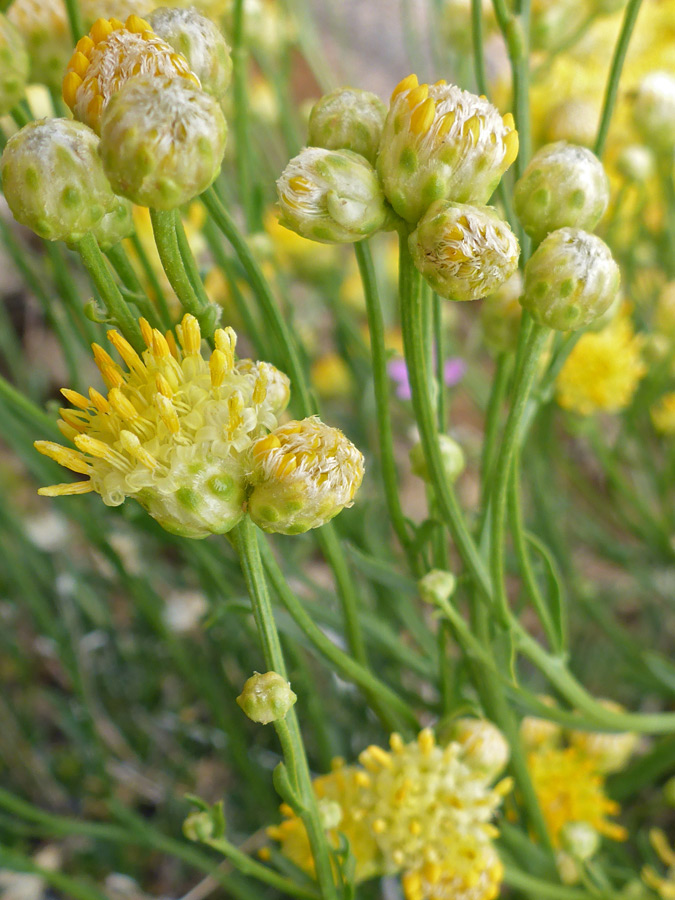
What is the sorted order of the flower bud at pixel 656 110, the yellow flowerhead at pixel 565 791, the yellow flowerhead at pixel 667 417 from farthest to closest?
the yellow flowerhead at pixel 667 417 < the flower bud at pixel 656 110 < the yellow flowerhead at pixel 565 791

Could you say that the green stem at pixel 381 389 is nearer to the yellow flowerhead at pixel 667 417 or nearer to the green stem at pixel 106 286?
the green stem at pixel 106 286

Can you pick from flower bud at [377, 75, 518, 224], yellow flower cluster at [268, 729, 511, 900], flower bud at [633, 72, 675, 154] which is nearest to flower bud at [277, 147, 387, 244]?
flower bud at [377, 75, 518, 224]

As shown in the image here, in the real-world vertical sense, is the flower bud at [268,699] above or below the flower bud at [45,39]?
below

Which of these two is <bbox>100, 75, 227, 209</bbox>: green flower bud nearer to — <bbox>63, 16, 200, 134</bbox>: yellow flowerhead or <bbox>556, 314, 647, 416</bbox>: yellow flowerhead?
<bbox>63, 16, 200, 134</bbox>: yellow flowerhead

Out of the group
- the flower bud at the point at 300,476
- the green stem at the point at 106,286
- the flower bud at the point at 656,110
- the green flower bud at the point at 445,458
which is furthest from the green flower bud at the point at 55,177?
the flower bud at the point at 656,110

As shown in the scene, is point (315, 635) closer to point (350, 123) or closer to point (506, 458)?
point (506, 458)

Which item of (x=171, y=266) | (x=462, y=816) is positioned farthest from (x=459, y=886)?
(x=171, y=266)
